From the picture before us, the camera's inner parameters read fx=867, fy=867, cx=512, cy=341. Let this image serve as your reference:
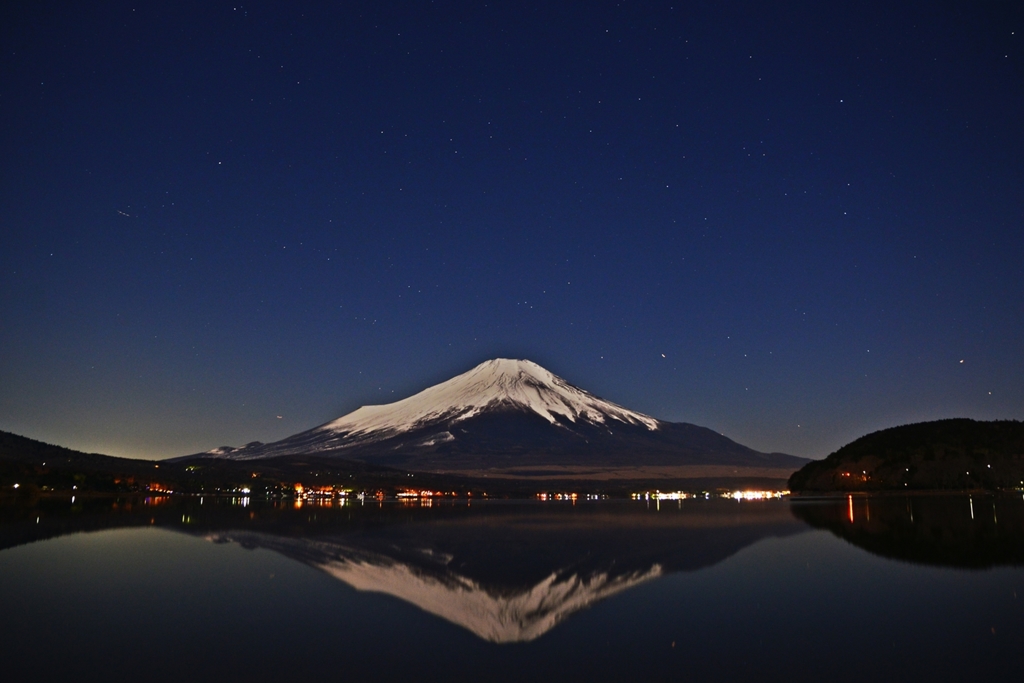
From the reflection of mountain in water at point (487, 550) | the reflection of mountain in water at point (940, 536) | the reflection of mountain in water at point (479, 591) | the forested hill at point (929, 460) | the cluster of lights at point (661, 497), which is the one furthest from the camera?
the cluster of lights at point (661, 497)

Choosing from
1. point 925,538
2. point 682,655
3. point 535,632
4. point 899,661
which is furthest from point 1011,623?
point 925,538

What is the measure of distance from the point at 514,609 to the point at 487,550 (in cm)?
1442

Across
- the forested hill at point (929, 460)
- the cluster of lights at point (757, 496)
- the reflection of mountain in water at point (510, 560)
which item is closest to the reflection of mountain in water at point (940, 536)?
the reflection of mountain in water at point (510, 560)

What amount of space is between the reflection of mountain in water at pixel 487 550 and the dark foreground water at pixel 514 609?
5.6 inches

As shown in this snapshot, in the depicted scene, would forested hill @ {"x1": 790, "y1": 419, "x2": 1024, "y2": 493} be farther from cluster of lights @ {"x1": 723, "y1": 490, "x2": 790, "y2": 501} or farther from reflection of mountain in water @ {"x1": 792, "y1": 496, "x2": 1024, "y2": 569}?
reflection of mountain in water @ {"x1": 792, "y1": 496, "x2": 1024, "y2": 569}

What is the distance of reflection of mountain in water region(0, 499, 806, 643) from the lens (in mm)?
20766

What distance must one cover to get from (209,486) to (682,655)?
154 metres

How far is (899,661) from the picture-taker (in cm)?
1429

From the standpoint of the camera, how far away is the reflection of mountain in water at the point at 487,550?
20.8 meters

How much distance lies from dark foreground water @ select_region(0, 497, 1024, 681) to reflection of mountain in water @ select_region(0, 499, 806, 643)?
0.14 metres

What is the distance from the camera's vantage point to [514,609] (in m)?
19.8

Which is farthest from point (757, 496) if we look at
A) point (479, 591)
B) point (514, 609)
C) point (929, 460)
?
point (514, 609)

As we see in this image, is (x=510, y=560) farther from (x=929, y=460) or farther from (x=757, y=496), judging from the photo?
(x=757, y=496)

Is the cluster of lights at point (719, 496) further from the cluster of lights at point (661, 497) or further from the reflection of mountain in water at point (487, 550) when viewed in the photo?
the reflection of mountain in water at point (487, 550)
